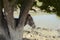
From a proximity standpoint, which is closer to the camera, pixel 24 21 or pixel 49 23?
pixel 24 21

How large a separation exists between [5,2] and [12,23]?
0.56m

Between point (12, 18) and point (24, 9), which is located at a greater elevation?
point (24, 9)

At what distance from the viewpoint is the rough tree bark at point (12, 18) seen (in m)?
4.10

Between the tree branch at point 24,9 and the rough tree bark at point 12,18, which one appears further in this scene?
the tree branch at point 24,9

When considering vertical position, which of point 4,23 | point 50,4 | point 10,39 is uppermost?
point 50,4

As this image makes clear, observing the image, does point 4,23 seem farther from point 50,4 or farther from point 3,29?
point 50,4

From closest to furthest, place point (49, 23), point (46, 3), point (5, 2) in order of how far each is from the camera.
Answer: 1. point (5, 2)
2. point (46, 3)
3. point (49, 23)

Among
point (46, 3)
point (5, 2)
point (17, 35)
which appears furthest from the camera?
point (17, 35)

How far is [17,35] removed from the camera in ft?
14.9

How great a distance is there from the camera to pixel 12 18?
4.31 meters

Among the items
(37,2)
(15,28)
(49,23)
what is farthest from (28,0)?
(49,23)

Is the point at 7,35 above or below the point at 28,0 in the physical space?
below

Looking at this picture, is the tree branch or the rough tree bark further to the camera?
the tree branch

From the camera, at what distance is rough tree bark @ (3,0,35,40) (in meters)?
4.10
